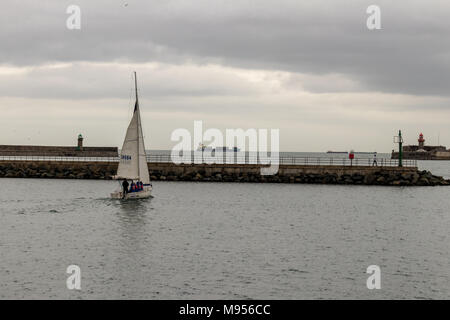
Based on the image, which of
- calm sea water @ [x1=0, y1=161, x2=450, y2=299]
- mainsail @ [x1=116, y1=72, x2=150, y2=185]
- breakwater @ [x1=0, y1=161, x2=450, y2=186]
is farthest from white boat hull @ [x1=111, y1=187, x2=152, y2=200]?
breakwater @ [x1=0, y1=161, x2=450, y2=186]

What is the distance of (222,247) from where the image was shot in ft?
106

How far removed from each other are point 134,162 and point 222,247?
21.2 meters

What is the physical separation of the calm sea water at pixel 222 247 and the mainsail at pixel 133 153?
8.75ft

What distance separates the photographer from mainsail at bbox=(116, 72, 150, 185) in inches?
2029

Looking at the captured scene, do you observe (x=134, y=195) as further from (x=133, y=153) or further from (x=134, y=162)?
(x=133, y=153)

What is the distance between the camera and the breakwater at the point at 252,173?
75125mm

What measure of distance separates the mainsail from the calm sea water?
105 inches

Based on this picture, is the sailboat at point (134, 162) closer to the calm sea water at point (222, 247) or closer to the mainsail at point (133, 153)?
the mainsail at point (133, 153)

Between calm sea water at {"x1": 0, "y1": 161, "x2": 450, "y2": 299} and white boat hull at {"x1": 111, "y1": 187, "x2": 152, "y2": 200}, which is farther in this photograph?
white boat hull at {"x1": 111, "y1": 187, "x2": 152, "y2": 200}

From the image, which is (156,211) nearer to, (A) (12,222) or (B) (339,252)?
(A) (12,222)

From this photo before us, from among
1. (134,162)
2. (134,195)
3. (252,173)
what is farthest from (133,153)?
(252,173)

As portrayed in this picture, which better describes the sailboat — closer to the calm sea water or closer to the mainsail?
the mainsail

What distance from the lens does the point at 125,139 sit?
2046 inches
